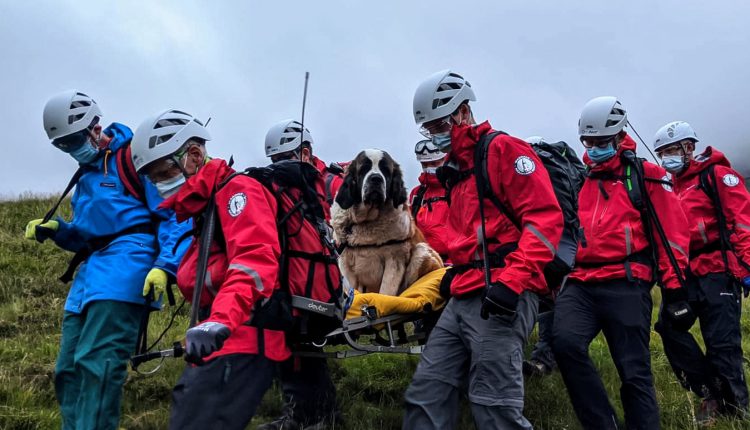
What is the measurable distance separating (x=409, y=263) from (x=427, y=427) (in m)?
3.28

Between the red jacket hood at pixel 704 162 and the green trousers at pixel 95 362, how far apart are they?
19.6 ft

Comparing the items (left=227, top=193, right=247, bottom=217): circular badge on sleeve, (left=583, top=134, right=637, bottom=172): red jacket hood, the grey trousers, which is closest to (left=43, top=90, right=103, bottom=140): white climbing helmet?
(left=227, top=193, right=247, bottom=217): circular badge on sleeve

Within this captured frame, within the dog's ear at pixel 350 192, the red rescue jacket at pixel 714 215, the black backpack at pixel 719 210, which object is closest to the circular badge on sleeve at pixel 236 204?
the dog's ear at pixel 350 192

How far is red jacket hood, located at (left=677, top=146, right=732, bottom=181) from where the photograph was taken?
7.48 m

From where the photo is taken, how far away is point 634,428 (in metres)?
5.12

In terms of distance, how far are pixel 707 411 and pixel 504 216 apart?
13.0 feet

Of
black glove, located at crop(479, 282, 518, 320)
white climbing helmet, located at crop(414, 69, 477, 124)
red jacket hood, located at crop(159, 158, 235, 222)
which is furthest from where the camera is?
white climbing helmet, located at crop(414, 69, 477, 124)

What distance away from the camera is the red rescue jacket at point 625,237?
5.53 m

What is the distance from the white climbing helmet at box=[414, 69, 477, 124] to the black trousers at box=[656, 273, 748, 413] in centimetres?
353

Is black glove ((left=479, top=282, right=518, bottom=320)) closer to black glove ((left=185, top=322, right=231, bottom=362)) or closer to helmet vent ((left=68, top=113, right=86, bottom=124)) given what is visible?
black glove ((left=185, top=322, right=231, bottom=362))

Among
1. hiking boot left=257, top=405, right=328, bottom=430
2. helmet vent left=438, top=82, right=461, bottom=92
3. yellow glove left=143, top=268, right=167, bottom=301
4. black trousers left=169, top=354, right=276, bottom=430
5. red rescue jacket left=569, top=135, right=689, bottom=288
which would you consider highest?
helmet vent left=438, top=82, right=461, bottom=92

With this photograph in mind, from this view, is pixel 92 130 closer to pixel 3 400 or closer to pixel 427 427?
pixel 3 400

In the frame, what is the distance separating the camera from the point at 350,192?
23.5 ft

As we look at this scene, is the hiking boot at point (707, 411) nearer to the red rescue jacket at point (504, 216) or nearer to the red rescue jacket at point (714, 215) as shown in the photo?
the red rescue jacket at point (714, 215)
